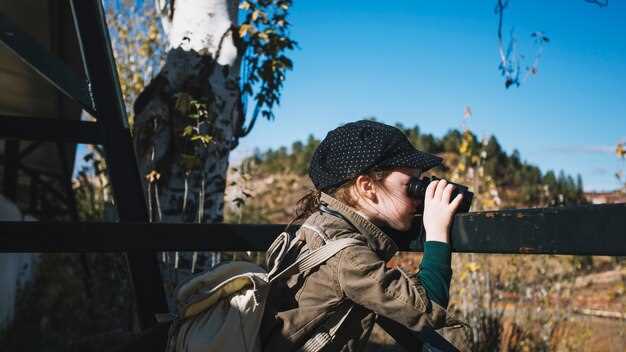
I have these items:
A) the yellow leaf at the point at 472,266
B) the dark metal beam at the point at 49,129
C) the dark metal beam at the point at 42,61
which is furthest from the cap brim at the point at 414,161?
the yellow leaf at the point at 472,266

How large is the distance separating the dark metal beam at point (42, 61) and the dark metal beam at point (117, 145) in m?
0.22

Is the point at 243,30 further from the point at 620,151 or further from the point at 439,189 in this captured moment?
the point at 620,151

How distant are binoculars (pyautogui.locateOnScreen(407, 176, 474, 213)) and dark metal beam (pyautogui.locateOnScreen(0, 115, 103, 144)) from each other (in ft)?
5.66

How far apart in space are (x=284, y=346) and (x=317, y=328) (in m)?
0.10

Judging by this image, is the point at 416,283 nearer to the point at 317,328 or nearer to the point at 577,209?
the point at 317,328

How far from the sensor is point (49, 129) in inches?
117

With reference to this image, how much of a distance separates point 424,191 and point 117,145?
1.35 meters

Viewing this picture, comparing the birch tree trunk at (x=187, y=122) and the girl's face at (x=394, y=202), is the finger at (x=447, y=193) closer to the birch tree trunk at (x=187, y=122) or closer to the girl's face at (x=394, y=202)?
the girl's face at (x=394, y=202)

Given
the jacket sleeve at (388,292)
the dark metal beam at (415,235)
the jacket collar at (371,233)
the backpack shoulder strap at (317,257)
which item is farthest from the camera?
the jacket collar at (371,233)

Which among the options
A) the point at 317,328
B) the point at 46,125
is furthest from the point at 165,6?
the point at 317,328

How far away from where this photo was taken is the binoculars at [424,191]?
1506mm

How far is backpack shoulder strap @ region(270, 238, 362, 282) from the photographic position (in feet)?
5.02

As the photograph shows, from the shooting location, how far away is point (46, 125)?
117 inches

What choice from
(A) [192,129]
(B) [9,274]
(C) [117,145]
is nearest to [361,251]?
(C) [117,145]
